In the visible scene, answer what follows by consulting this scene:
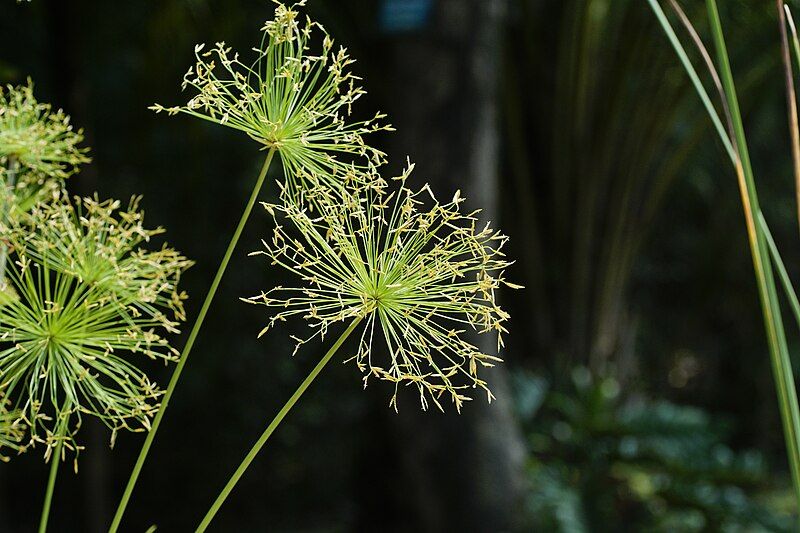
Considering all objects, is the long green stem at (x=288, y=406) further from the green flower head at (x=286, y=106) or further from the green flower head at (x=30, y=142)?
the green flower head at (x=30, y=142)

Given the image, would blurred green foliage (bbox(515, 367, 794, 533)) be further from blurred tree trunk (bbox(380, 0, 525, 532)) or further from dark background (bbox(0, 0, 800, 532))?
blurred tree trunk (bbox(380, 0, 525, 532))

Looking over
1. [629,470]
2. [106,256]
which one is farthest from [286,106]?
[629,470]

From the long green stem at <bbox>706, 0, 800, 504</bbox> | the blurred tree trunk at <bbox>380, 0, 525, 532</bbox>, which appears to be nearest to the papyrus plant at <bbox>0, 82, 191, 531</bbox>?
the long green stem at <bbox>706, 0, 800, 504</bbox>

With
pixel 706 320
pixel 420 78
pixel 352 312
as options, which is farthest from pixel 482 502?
pixel 706 320

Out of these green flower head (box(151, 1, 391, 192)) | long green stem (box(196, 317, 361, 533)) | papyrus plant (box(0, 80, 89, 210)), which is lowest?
long green stem (box(196, 317, 361, 533))

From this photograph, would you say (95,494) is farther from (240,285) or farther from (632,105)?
(632,105)

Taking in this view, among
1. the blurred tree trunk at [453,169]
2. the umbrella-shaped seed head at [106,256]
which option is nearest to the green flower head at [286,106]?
the umbrella-shaped seed head at [106,256]

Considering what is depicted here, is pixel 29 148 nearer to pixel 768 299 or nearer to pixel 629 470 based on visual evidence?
pixel 768 299

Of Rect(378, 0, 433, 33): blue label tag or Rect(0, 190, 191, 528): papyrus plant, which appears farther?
Rect(378, 0, 433, 33): blue label tag
